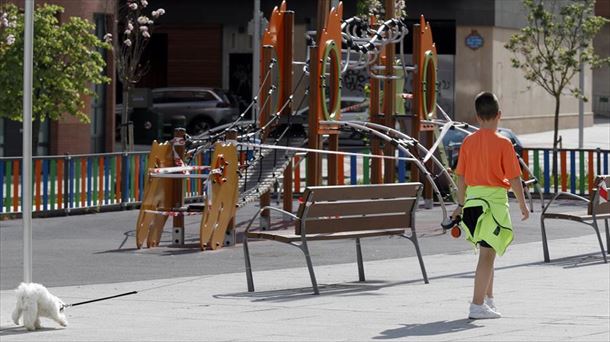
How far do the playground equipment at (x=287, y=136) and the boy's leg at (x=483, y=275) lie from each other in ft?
21.5

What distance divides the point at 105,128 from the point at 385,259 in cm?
1970

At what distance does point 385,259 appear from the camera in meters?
15.6

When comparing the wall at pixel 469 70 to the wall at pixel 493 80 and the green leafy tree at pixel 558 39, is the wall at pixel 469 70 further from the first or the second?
the green leafy tree at pixel 558 39

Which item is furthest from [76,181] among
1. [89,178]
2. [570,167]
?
[570,167]

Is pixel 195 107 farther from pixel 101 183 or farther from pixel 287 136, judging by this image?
pixel 287 136

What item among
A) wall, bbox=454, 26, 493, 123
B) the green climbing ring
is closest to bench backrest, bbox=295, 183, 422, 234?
the green climbing ring

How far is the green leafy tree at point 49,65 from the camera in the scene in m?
26.8

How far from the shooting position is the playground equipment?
Answer: 1731 centimetres

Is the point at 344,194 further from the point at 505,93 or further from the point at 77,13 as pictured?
the point at 505,93

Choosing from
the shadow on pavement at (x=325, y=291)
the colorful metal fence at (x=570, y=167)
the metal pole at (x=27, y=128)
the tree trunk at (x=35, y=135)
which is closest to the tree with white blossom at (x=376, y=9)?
the colorful metal fence at (x=570, y=167)

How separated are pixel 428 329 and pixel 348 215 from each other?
10.1ft

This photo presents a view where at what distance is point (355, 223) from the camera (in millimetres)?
13117

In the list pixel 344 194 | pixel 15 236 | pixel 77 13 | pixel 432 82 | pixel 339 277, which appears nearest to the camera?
pixel 344 194

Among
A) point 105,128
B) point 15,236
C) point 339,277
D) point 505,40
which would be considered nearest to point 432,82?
point 15,236
